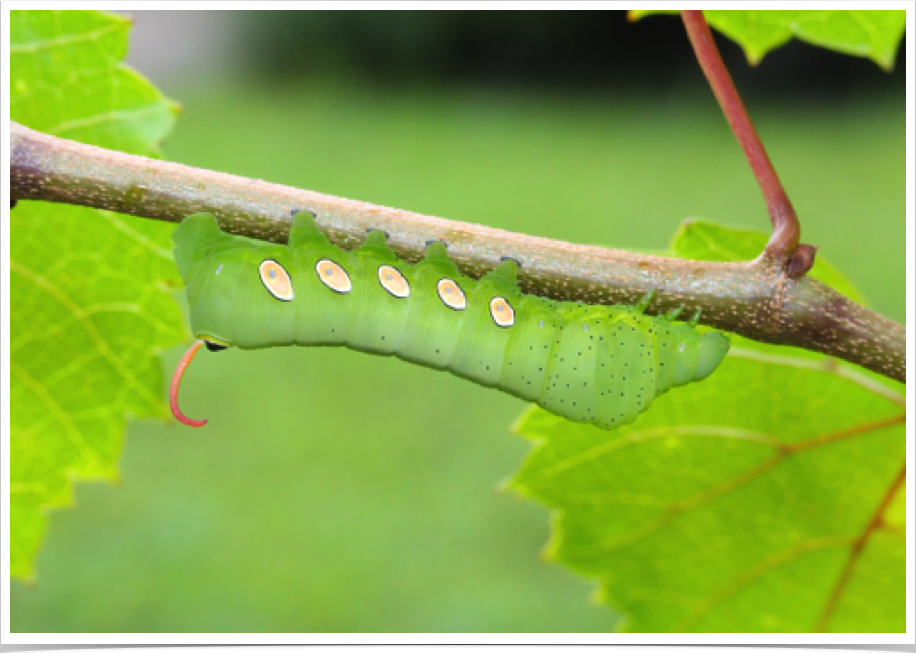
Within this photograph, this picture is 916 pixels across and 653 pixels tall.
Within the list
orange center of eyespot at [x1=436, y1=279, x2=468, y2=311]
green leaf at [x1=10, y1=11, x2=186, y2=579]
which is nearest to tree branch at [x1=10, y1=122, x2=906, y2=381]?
orange center of eyespot at [x1=436, y1=279, x2=468, y2=311]

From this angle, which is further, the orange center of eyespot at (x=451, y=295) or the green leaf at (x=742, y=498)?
the green leaf at (x=742, y=498)

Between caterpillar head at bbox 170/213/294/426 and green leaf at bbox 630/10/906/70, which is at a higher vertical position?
green leaf at bbox 630/10/906/70

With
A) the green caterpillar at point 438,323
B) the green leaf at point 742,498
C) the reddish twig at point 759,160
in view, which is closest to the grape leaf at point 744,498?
the green leaf at point 742,498

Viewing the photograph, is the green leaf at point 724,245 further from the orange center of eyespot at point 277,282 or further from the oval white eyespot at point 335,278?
the orange center of eyespot at point 277,282

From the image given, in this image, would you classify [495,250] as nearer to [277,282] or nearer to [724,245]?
[277,282]

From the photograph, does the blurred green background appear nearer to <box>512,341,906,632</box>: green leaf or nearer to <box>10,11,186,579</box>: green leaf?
<box>512,341,906,632</box>: green leaf
